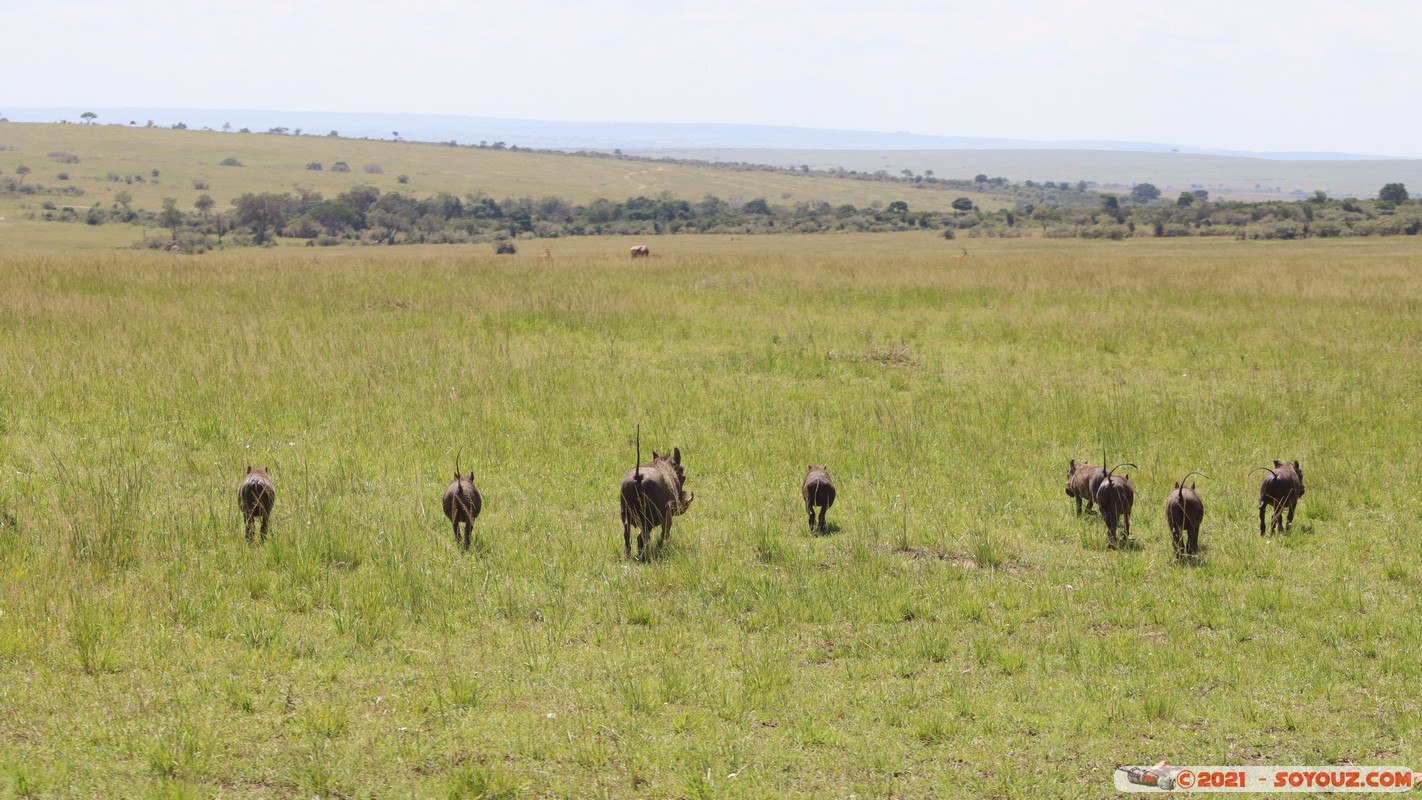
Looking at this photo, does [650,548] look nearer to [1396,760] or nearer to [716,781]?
[716,781]

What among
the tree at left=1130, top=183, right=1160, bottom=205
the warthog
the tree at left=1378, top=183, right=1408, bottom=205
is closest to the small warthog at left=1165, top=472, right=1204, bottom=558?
the warthog

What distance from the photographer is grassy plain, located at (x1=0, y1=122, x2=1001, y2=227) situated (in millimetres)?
104688

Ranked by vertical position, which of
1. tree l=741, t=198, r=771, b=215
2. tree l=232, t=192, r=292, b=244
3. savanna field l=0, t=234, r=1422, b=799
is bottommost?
savanna field l=0, t=234, r=1422, b=799

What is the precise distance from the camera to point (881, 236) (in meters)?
69.4

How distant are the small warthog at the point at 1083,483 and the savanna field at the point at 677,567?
25 cm

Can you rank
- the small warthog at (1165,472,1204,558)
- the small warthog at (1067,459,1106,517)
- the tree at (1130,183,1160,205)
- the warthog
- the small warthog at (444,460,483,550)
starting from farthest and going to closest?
the tree at (1130,183,1160,205)
the small warthog at (1067,459,1106,517)
the small warthog at (1165,472,1204,558)
the small warthog at (444,460,483,550)
the warthog

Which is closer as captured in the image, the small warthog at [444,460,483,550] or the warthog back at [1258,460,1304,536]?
the small warthog at [444,460,483,550]

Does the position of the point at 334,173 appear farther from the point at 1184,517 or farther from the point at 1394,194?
the point at 1184,517

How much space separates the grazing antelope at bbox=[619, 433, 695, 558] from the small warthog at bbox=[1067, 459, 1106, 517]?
357 centimetres

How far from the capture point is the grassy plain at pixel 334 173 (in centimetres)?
10469

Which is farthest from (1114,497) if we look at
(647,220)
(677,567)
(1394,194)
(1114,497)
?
(1394,194)

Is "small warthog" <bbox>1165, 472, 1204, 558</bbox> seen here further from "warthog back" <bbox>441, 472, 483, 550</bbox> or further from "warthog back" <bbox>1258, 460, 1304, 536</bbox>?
"warthog back" <bbox>441, 472, 483, 550</bbox>

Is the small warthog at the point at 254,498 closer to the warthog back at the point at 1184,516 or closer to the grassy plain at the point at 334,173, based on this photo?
the warthog back at the point at 1184,516

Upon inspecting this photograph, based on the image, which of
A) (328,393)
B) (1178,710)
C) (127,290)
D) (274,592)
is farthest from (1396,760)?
(127,290)
